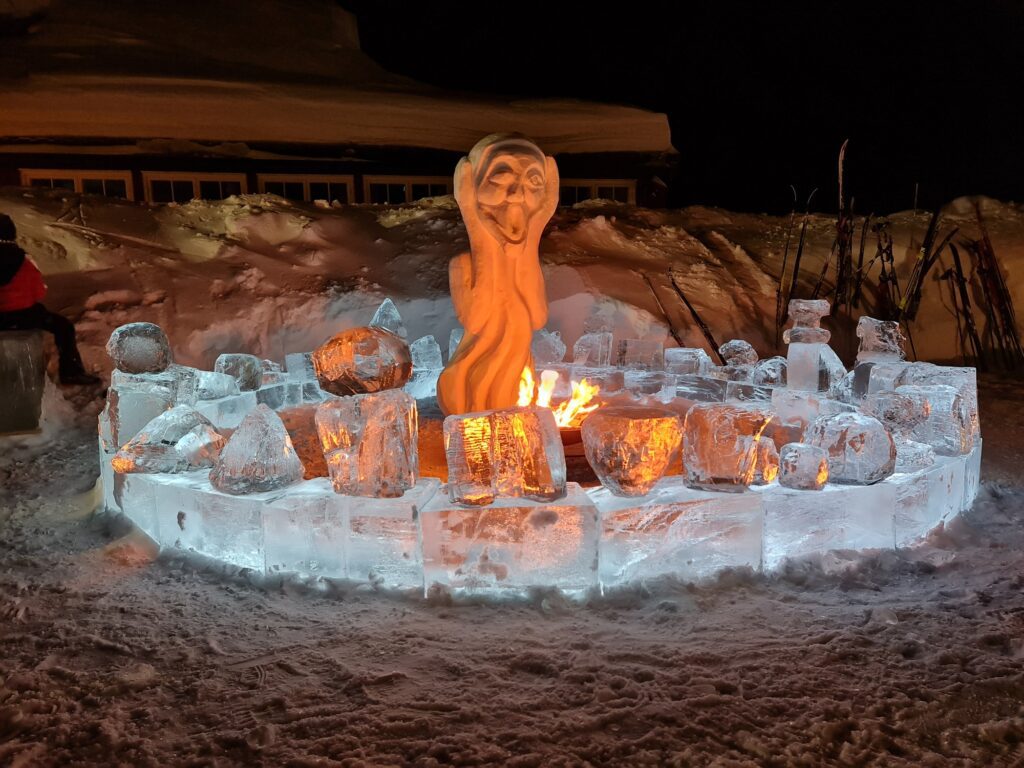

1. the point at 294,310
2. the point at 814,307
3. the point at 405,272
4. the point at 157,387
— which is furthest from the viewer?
the point at 405,272

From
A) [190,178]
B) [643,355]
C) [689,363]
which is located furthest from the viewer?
[190,178]

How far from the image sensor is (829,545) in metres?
3.68

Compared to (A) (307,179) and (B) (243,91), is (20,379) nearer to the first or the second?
(A) (307,179)

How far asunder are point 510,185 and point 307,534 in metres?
2.23

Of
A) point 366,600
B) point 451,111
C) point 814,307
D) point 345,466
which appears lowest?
point 366,600

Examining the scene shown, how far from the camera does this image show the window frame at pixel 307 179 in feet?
35.9

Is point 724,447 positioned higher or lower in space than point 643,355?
higher

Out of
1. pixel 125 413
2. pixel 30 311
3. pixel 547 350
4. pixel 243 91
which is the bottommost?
pixel 547 350

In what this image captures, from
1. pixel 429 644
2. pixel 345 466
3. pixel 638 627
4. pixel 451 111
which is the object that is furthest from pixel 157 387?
pixel 451 111

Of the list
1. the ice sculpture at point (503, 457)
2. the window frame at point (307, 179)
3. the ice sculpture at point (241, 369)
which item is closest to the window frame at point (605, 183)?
the window frame at point (307, 179)

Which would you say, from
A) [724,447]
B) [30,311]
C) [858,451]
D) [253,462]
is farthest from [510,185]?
[30,311]

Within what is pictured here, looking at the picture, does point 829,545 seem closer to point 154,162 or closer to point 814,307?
point 814,307

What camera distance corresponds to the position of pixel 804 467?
3682 millimetres

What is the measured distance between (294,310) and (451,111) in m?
5.87
